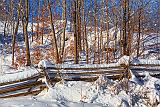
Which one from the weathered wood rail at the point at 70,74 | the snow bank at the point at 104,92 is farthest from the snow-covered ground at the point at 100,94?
the weathered wood rail at the point at 70,74

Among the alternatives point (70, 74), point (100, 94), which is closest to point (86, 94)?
point (100, 94)

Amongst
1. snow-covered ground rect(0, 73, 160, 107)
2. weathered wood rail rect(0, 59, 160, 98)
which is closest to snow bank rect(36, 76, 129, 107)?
snow-covered ground rect(0, 73, 160, 107)

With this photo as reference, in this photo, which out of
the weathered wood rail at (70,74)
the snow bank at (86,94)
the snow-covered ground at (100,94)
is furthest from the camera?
the weathered wood rail at (70,74)

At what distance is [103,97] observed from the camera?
10039mm

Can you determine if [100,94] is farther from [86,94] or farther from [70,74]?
[70,74]

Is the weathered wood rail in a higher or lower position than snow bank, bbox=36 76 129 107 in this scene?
higher

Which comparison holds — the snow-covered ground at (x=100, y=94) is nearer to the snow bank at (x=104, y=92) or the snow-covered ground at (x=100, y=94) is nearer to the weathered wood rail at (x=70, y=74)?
the snow bank at (x=104, y=92)

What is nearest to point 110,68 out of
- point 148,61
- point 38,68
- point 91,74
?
point 91,74

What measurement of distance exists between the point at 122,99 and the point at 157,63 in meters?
2.25

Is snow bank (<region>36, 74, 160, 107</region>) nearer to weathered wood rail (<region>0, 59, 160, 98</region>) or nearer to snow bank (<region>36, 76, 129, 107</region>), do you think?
snow bank (<region>36, 76, 129, 107</region>)

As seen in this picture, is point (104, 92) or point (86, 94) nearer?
point (86, 94)

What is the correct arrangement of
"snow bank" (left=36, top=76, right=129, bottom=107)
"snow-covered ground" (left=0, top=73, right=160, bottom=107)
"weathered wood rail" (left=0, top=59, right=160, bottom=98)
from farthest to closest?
"weathered wood rail" (left=0, top=59, right=160, bottom=98), "snow bank" (left=36, top=76, right=129, bottom=107), "snow-covered ground" (left=0, top=73, right=160, bottom=107)

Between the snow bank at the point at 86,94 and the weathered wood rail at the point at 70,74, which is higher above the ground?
the weathered wood rail at the point at 70,74

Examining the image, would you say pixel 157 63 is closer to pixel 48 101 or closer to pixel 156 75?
pixel 156 75
